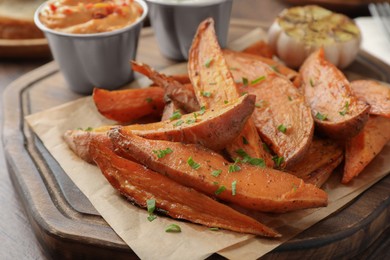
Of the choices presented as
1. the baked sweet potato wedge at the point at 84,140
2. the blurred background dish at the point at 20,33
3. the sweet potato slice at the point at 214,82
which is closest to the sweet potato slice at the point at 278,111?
the sweet potato slice at the point at 214,82

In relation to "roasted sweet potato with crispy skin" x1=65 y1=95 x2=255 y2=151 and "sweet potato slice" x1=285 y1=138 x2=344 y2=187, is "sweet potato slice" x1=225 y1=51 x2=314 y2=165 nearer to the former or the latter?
"sweet potato slice" x1=285 y1=138 x2=344 y2=187

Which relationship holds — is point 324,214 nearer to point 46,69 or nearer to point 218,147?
point 218,147

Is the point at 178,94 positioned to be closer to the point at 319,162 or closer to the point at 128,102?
the point at 128,102

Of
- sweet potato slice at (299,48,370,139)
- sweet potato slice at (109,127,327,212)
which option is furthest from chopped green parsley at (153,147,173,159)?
sweet potato slice at (299,48,370,139)

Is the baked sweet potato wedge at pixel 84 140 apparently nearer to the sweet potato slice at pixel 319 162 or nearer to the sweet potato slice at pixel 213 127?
the sweet potato slice at pixel 213 127

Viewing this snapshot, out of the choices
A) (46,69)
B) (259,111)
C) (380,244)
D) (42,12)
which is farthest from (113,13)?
(380,244)

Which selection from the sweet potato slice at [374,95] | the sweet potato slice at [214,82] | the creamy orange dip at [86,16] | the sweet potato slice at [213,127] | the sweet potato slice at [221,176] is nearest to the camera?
the sweet potato slice at [221,176]
